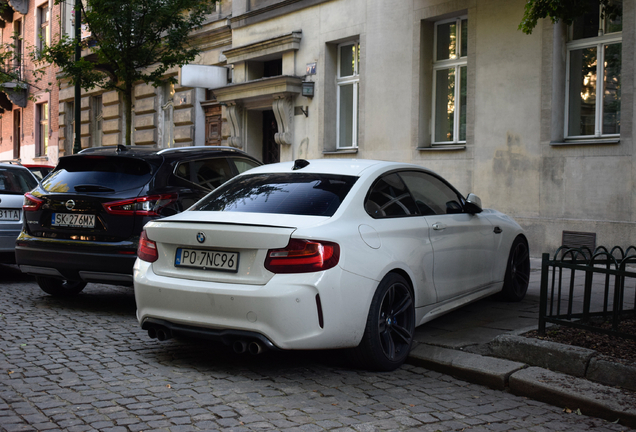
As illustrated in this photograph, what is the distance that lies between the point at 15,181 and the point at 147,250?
199 inches

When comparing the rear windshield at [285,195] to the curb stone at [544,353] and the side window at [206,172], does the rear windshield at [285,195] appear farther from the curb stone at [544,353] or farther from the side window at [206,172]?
the side window at [206,172]

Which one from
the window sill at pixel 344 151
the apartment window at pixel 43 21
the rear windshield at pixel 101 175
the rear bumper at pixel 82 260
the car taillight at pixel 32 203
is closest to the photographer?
the rear bumper at pixel 82 260

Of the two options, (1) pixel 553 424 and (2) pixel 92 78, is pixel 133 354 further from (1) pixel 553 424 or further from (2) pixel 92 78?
(2) pixel 92 78

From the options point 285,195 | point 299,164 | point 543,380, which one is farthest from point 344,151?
point 543,380

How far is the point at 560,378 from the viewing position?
4.60 m

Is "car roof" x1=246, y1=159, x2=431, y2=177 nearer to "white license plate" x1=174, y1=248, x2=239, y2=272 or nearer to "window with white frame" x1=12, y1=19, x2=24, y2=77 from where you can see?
"white license plate" x1=174, y1=248, x2=239, y2=272

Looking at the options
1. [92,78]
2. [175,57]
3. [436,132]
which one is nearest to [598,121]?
[436,132]

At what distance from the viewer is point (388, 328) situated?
5.05 meters

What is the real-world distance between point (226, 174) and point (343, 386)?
389cm

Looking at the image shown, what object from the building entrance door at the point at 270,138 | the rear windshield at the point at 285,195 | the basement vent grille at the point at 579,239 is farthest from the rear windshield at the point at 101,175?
the building entrance door at the point at 270,138

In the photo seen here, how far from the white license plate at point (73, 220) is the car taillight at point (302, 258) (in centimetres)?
295

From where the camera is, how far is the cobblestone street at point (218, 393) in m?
3.95

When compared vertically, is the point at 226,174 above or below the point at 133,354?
above

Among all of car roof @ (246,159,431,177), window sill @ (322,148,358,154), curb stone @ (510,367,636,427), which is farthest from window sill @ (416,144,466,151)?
curb stone @ (510,367,636,427)
